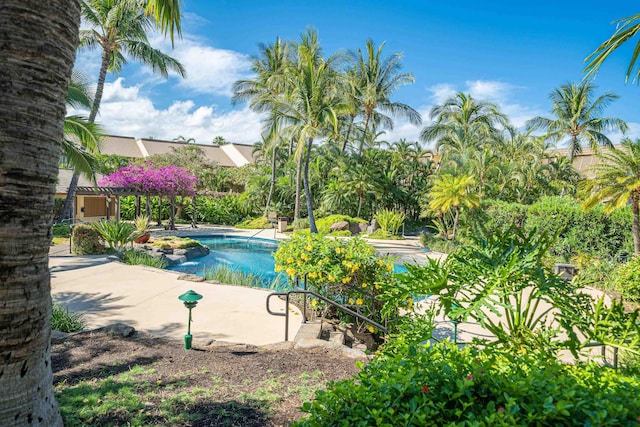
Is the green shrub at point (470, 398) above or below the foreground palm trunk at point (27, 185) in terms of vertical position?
below

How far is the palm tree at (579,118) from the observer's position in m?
23.5

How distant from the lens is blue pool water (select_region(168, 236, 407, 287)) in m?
12.6

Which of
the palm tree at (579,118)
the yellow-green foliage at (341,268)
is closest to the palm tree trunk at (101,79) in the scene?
the yellow-green foliage at (341,268)

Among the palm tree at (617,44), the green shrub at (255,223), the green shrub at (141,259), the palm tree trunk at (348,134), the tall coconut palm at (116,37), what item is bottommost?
the green shrub at (141,259)

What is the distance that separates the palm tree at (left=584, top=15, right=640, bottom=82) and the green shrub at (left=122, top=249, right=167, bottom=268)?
11.4 m

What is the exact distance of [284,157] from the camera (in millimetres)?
30047

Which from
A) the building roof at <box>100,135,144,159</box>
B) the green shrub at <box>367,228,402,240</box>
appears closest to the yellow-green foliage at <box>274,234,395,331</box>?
the green shrub at <box>367,228,402,240</box>

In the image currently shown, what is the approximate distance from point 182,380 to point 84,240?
34.9ft

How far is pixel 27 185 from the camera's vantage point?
6.22ft

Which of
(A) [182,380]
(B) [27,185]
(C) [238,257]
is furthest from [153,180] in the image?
(B) [27,185]

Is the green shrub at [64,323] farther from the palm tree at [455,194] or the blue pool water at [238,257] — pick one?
the palm tree at [455,194]

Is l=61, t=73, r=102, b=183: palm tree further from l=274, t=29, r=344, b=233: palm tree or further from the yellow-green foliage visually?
the yellow-green foliage

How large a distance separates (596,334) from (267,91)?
24.6 m

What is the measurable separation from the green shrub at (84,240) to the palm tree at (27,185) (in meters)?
11.4
